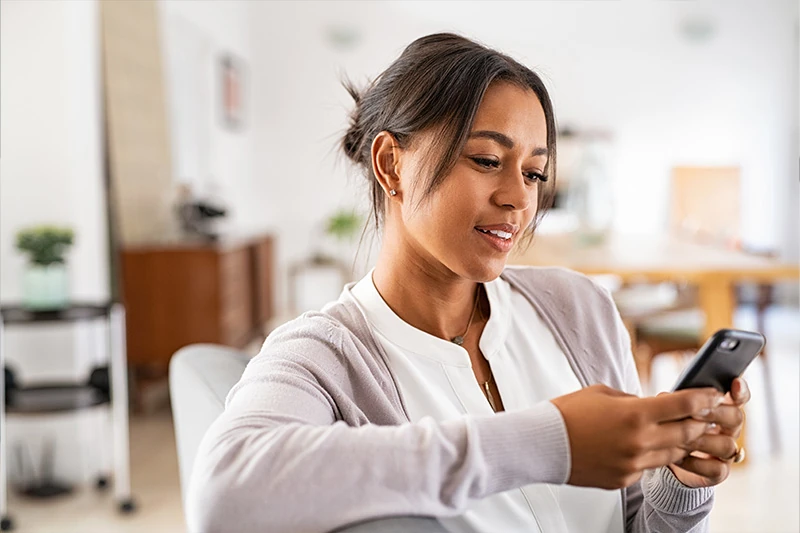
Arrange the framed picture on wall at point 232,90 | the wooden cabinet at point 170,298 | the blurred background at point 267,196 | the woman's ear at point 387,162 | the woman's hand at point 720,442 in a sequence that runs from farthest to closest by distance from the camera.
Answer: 1. the framed picture on wall at point 232,90
2. the wooden cabinet at point 170,298
3. the blurred background at point 267,196
4. the woman's ear at point 387,162
5. the woman's hand at point 720,442

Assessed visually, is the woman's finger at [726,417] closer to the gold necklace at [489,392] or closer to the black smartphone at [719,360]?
the black smartphone at [719,360]

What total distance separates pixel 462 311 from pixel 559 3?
657 cm

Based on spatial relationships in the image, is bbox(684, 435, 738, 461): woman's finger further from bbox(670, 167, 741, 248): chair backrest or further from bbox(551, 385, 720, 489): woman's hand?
bbox(670, 167, 741, 248): chair backrest

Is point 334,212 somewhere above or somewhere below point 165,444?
above

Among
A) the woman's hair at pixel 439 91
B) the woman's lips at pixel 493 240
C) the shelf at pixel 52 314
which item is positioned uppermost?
the woman's hair at pixel 439 91

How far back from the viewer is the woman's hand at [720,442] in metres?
0.85

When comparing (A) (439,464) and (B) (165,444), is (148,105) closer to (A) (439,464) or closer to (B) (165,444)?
(B) (165,444)

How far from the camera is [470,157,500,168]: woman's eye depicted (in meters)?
1.02

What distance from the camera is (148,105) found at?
4.60 meters

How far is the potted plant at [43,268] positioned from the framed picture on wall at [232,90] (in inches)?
132

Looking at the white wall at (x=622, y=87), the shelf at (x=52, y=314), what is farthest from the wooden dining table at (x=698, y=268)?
the white wall at (x=622, y=87)

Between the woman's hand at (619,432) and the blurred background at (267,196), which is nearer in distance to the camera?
the woman's hand at (619,432)

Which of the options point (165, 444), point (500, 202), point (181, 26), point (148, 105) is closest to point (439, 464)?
point (500, 202)

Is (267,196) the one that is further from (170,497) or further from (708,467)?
(708,467)
